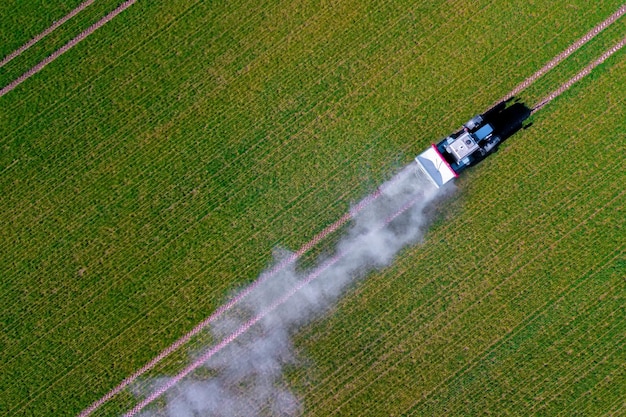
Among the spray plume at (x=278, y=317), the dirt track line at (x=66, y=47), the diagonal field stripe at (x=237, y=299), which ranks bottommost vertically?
the spray plume at (x=278, y=317)

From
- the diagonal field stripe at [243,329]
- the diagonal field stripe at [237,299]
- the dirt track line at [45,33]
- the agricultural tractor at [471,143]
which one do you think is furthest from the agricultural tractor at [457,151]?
the dirt track line at [45,33]

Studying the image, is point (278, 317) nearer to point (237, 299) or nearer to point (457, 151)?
point (237, 299)

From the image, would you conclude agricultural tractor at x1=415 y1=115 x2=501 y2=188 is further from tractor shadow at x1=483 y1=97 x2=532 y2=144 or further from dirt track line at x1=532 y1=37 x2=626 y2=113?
dirt track line at x1=532 y1=37 x2=626 y2=113

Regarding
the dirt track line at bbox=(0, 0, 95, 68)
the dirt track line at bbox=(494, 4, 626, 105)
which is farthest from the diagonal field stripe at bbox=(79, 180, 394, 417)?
the dirt track line at bbox=(0, 0, 95, 68)

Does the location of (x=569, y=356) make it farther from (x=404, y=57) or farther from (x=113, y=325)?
(x=113, y=325)

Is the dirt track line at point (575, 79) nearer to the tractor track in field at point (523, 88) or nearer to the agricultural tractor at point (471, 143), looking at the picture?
the tractor track in field at point (523, 88)

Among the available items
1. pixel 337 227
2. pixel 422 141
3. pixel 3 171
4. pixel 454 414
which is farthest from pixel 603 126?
pixel 3 171

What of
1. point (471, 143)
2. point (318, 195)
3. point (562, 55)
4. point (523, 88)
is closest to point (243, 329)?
point (318, 195)
